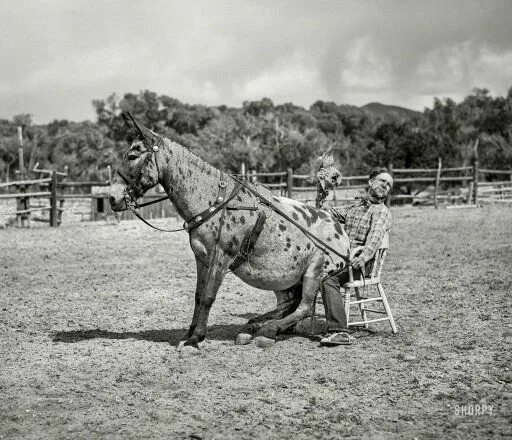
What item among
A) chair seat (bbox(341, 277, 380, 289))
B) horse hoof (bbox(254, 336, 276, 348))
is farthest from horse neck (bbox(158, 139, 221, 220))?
chair seat (bbox(341, 277, 380, 289))

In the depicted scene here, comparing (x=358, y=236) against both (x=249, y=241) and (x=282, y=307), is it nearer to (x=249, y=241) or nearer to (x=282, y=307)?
(x=282, y=307)

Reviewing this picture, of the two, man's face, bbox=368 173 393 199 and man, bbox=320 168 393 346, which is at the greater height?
man's face, bbox=368 173 393 199

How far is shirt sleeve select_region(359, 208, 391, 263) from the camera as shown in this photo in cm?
589

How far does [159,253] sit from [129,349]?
765 cm

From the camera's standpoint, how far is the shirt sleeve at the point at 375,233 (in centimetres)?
589

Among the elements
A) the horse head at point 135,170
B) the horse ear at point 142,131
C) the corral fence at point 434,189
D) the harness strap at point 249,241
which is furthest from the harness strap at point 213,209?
the corral fence at point 434,189

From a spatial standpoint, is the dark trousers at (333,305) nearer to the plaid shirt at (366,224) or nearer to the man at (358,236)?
the man at (358,236)

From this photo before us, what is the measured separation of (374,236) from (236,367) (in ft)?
6.24

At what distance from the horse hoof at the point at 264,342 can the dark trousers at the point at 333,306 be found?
0.56m

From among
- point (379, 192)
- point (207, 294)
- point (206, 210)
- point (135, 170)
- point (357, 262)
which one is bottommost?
point (207, 294)

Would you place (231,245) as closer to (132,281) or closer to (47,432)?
(47,432)

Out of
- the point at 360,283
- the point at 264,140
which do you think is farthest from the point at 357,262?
the point at 264,140

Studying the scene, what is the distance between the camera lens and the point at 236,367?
16.9ft

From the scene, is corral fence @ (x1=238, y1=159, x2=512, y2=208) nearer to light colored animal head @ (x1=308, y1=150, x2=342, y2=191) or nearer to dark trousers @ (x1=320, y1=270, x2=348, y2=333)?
light colored animal head @ (x1=308, y1=150, x2=342, y2=191)
